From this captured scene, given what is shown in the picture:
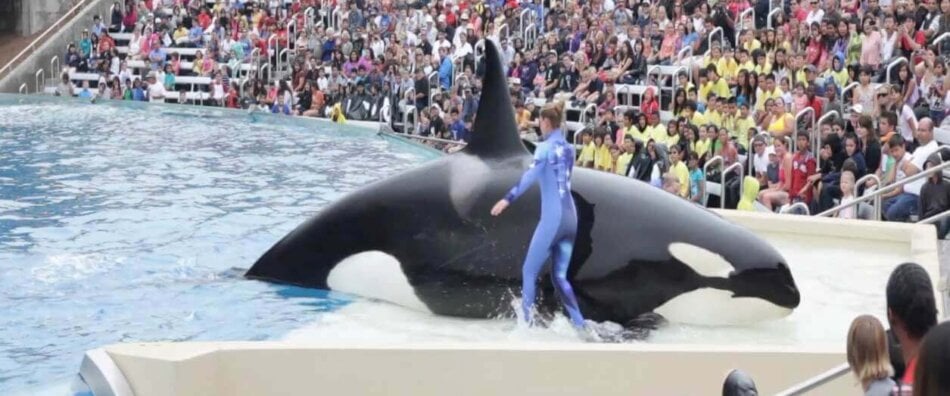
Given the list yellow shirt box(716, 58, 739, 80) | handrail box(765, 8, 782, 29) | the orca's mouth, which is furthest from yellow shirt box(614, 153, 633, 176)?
the orca's mouth

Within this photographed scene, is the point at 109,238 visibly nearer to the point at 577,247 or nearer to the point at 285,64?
Answer: the point at 577,247

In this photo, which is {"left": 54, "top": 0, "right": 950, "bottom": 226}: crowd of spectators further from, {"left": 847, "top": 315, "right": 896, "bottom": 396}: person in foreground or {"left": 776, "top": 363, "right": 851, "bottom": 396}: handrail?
{"left": 847, "top": 315, "right": 896, "bottom": 396}: person in foreground

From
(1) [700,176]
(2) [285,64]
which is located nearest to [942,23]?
(1) [700,176]

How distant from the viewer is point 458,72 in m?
24.1

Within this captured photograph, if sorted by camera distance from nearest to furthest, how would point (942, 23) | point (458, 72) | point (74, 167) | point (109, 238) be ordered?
1. point (109, 238)
2. point (942, 23)
3. point (74, 167)
4. point (458, 72)

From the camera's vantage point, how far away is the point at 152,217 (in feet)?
46.6

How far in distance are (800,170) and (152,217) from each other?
6.58m

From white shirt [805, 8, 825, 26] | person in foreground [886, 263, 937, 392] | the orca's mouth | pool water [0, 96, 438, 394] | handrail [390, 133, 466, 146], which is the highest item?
white shirt [805, 8, 825, 26]

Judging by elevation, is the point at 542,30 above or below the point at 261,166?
above

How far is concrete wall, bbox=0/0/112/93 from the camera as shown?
104ft

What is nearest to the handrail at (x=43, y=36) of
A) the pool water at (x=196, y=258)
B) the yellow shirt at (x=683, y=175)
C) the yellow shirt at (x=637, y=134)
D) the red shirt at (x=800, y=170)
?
the pool water at (x=196, y=258)

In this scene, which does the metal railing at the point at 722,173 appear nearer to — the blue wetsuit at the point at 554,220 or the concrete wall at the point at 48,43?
the blue wetsuit at the point at 554,220

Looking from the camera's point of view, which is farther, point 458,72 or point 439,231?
point 458,72

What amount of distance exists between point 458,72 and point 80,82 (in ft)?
35.9
